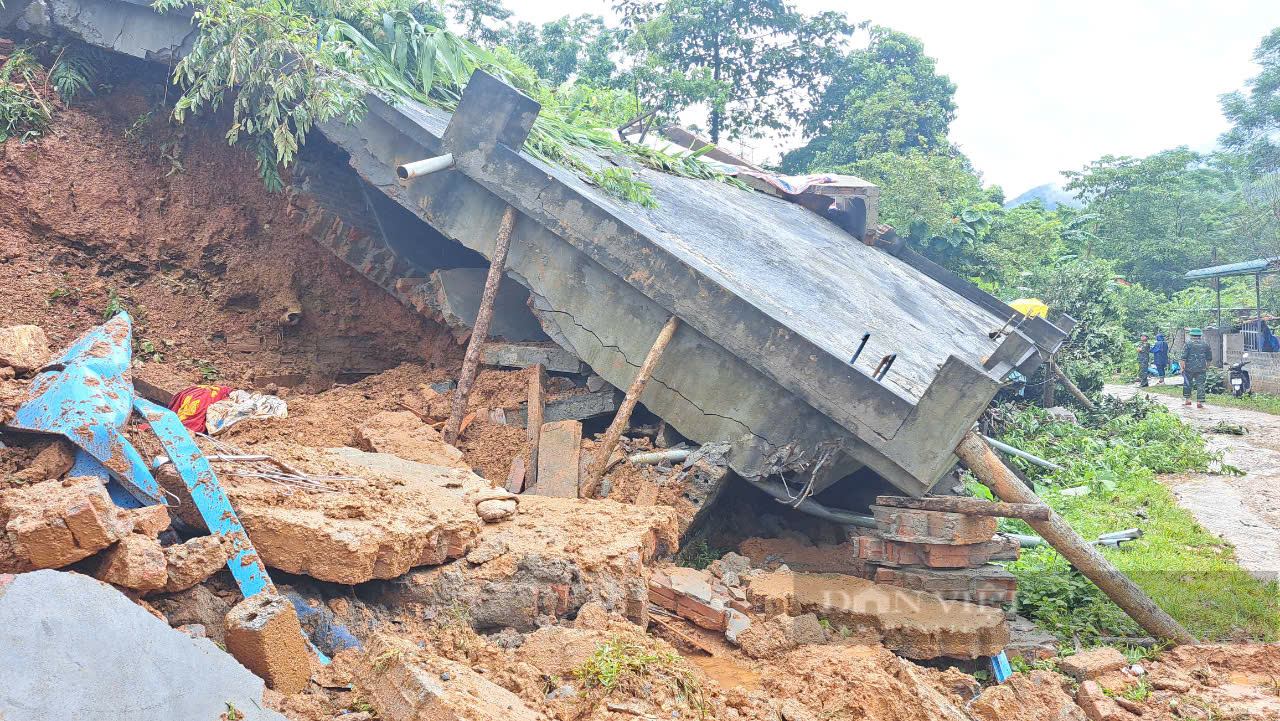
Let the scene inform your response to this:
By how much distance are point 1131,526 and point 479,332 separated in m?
7.07

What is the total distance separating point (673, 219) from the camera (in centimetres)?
750

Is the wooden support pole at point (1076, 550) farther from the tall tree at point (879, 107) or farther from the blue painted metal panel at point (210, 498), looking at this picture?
the tall tree at point (879, 107)

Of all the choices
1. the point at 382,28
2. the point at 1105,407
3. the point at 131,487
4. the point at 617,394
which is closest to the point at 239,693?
the point at 131,487

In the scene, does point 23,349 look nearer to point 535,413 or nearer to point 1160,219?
point 535,413

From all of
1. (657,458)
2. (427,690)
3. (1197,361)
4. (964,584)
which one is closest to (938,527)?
(964,584)

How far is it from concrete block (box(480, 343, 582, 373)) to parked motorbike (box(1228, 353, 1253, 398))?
16883 millimetres

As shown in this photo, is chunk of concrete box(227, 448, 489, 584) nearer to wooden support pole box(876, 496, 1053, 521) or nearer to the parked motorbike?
wooden support pole box(876, 496, 1053, 521)

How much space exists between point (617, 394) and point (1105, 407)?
11.4 m

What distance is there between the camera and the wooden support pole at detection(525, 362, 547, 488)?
6.01 meters

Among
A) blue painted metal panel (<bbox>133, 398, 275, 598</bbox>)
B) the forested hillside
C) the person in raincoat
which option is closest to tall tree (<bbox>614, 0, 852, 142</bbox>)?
the forested hillside

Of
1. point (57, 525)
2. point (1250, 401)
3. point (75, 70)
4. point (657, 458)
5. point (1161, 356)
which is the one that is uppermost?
point (1161, 356)

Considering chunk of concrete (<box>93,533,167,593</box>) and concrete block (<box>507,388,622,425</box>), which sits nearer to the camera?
chunk of concrete (<box>93,533,167,593</box>)

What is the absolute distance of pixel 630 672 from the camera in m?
3.14

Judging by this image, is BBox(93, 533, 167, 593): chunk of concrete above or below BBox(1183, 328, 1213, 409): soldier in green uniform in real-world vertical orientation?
below
